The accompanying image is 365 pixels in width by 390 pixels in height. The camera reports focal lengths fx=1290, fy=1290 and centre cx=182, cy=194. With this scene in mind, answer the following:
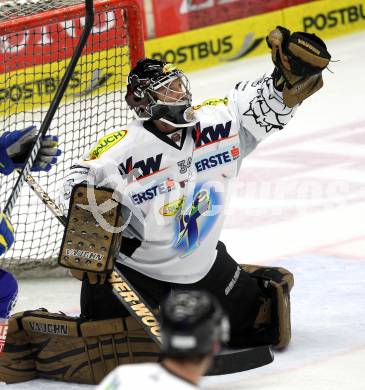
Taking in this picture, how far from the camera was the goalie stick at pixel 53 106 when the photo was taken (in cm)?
407

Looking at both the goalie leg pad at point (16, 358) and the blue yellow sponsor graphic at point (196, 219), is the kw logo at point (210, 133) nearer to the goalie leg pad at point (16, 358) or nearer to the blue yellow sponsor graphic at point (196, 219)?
the blue yellow sponsor graphic at point (196, 219)

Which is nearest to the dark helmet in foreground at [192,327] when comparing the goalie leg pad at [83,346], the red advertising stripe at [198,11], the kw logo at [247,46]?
the goalie leg pad at [83,346]

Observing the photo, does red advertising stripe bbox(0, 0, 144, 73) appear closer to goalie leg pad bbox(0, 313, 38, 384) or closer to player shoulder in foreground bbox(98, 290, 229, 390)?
goalie leg pad bbox(0, 313, 38, 384)

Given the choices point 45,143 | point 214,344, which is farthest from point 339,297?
point 214,344

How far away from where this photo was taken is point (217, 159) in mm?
4363

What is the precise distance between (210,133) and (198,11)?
5.64 m

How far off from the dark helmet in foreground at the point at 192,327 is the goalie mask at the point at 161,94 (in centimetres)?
179

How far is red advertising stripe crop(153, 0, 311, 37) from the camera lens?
31.8ft

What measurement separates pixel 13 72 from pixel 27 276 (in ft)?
3.40

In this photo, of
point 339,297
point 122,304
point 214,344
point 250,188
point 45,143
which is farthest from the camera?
point 250,188

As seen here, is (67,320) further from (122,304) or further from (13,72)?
(13,72)

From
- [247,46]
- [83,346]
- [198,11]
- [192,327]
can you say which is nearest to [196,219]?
[83,346]

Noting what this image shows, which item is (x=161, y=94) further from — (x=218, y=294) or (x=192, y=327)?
(x=192, y=327)

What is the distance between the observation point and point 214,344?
7.98 feet
